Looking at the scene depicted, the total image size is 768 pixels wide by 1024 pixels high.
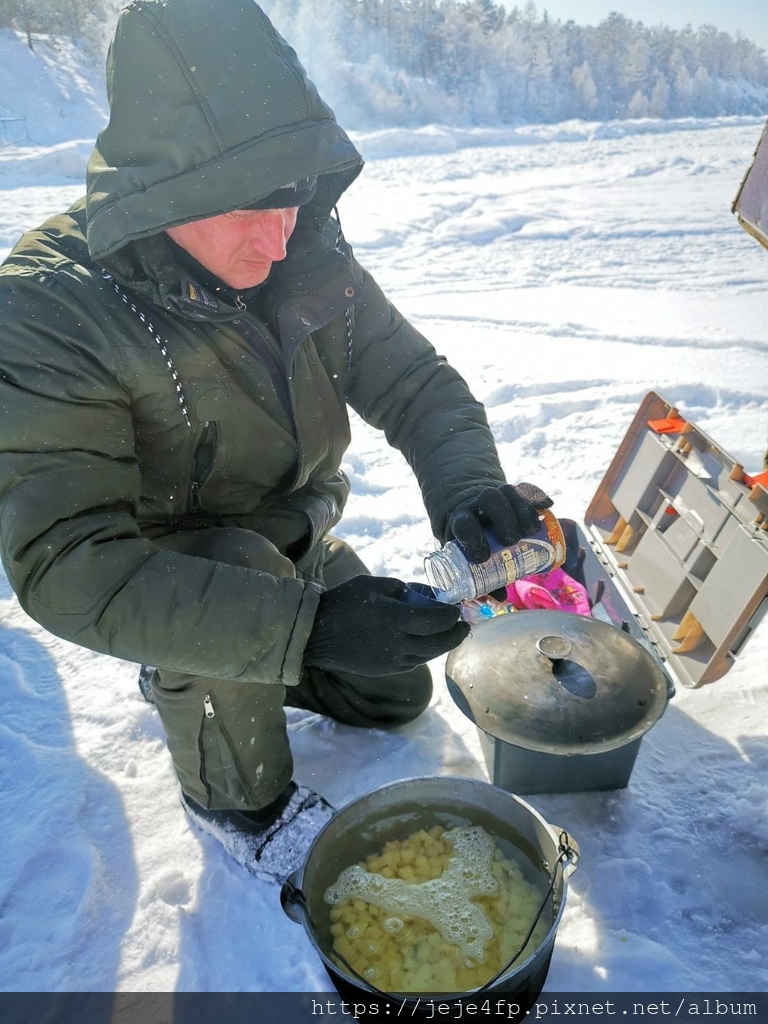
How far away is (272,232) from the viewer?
66.3 inches

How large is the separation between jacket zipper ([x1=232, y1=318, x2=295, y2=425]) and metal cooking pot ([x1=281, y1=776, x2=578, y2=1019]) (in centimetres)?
103

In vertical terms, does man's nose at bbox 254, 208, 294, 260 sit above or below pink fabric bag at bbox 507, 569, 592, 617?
above

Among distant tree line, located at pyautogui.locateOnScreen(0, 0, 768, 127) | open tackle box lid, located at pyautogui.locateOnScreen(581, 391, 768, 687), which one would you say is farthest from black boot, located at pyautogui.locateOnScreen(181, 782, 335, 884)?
distant tree line, located at pyautogui.locateOnScreen(0, 0, 768, 127)

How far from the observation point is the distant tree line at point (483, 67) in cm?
3438

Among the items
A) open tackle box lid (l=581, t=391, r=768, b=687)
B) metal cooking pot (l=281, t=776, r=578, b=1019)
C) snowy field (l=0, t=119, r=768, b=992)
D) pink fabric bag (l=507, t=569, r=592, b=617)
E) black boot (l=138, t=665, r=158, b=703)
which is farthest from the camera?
pink fabric bag (l=507, t=569, r=592, b=617)

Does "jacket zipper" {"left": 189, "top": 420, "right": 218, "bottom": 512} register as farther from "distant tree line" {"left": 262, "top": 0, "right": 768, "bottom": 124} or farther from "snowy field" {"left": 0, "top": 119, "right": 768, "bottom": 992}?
"distant tree line" {"left": 262, "top": 0, "right": 768, "bottom": 124}

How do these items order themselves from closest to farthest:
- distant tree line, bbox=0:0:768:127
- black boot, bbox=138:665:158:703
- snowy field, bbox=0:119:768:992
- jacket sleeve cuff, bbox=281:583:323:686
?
1. jacket sleeve cuff, bbox=281:583:323:686
2. snowy field, bbox=0:119:768:992
3. black boot, bbox=138:665:158:703
4. distant tree line, bbox=0:0:768:127

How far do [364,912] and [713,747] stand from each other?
4.14 feet

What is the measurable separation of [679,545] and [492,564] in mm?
1095

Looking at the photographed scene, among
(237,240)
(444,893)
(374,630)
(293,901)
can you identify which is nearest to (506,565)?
(374,630)

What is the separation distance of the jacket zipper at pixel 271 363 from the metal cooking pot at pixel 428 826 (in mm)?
1033

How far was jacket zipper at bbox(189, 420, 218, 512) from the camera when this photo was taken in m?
1.82

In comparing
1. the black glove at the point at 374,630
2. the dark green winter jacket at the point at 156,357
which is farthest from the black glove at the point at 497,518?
the dark green winter jacket at the point at 156,357

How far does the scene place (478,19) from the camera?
4553cm
